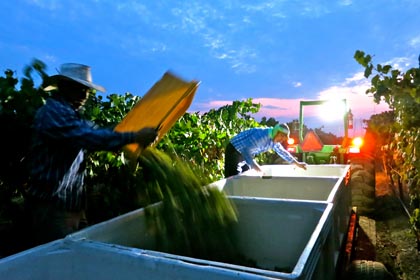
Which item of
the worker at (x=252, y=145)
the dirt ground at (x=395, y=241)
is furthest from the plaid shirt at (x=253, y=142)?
the dirt ground at (x=395, y=241)

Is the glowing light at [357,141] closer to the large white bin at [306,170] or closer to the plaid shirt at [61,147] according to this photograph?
the large white bin at [306,170]

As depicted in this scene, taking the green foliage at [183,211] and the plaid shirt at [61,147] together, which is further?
the green foliage at [183,211]

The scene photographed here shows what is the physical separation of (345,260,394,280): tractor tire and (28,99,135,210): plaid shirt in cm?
223

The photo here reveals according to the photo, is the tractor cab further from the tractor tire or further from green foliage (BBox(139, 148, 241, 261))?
green foliage (BBox(139, 148, 241, 261))

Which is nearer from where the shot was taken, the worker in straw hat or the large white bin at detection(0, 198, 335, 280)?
the large white bin at detection(0, 198, 335, 280)

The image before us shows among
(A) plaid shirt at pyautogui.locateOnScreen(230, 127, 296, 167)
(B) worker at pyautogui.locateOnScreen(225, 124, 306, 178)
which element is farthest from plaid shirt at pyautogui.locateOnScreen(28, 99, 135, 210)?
(A) plaid shirt at pyautogui.locateOnScreen(230, 127, 296, 167)

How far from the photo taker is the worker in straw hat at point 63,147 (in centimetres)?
209

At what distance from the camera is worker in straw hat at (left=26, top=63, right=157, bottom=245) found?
209cm

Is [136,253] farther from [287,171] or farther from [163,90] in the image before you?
[287,171]

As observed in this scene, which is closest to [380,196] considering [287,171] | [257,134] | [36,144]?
[287,171]

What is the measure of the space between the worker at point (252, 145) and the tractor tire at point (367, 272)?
8.12 ft

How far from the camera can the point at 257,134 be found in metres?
5.56

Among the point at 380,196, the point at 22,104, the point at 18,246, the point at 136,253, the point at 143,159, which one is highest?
the point at 22,104

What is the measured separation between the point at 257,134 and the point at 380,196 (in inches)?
161
